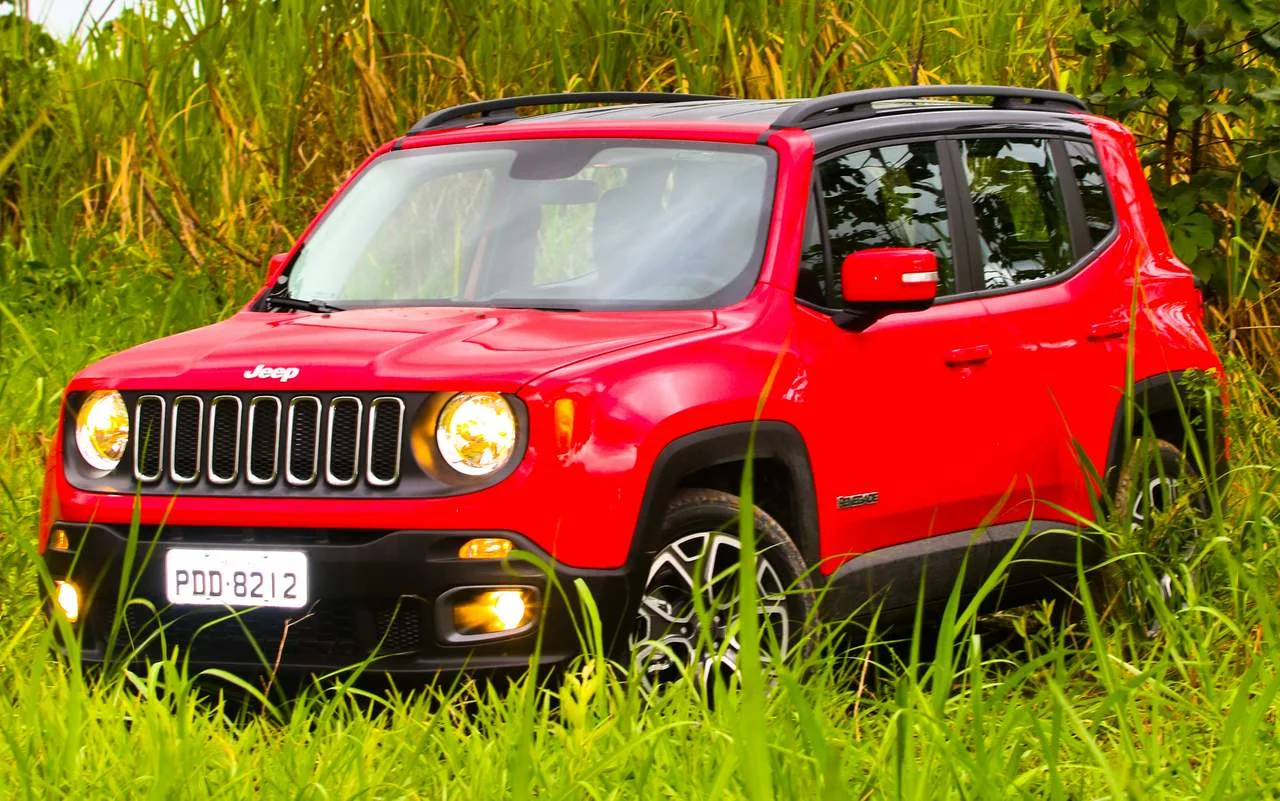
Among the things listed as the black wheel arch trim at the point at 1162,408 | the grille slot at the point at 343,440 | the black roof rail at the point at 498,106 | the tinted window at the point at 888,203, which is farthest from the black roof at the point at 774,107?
the grille slot at the point at 343,440

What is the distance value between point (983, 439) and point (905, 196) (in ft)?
2.47

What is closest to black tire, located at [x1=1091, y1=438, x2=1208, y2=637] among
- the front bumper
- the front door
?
the front door

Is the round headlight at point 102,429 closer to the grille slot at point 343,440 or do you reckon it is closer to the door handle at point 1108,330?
the grille slot at point 343,440

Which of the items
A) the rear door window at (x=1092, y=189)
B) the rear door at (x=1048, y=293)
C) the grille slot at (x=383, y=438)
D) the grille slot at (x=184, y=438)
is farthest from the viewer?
the rear door window at (x=1092, y=189)

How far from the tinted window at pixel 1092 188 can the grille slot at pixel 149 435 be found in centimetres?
321

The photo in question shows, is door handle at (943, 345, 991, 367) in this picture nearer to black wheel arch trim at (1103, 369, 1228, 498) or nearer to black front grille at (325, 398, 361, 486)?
black wheel arch trim at (1103, 369, 1228, 498)

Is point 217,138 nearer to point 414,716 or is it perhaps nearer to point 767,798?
point 414,716

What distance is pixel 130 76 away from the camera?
1185cm

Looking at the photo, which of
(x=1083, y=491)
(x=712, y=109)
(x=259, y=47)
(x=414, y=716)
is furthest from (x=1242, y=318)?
(x=414, y=716)

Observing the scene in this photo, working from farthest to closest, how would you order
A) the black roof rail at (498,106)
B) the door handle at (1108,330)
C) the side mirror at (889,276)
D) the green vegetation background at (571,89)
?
the black roof rail at (498,106) → the door handle at (1108,330) → the side mirror at (889,276) → the green vegetation background at (571,89)

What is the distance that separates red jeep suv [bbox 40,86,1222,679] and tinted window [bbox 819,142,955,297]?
0.04 feet

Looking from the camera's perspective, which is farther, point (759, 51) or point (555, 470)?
point (759, 51)

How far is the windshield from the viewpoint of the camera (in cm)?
546

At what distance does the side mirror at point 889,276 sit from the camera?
5.25 m
